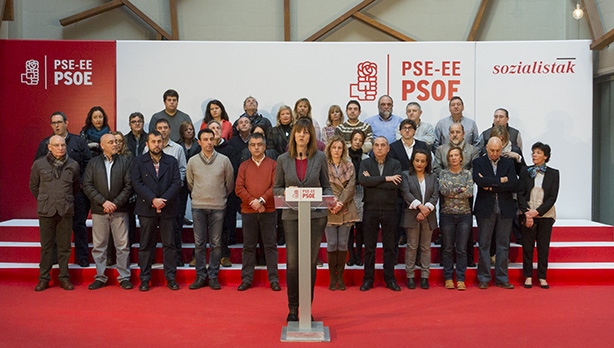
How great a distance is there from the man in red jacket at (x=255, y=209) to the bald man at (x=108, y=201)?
118cm

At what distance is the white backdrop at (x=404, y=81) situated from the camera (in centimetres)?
741

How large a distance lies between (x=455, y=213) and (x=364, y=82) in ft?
8.85

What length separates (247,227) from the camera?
5441 millimetres

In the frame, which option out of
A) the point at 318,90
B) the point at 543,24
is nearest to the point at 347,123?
the point at 318,90

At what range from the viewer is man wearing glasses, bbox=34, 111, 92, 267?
5816mm


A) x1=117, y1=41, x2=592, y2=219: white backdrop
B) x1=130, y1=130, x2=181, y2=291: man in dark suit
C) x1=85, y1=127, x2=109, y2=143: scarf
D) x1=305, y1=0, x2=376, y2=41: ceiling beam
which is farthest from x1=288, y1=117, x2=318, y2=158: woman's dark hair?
x1=305, y1=0, x2=376, y2=41: ceiling beam

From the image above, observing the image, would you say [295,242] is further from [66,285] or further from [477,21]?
[477,21]

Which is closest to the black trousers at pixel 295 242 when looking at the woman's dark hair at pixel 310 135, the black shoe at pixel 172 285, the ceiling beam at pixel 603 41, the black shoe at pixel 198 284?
the woman's dark hair at pixel 310 135

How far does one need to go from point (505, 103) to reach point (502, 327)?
4.16m

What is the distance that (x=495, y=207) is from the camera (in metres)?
5.52

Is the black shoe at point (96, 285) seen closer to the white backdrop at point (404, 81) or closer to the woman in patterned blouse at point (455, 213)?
the white backdrop at point (404, 81)

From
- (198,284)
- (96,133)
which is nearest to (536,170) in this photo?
(198,284)

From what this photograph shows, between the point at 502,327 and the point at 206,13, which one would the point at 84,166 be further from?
the point at 502,327

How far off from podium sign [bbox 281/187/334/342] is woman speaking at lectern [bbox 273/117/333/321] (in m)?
0.18
